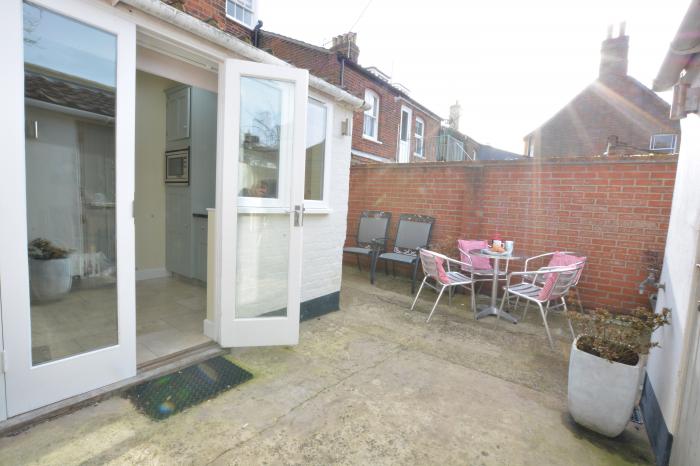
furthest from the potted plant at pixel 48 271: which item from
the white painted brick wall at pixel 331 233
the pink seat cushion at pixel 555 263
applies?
the pink seat cushion at pixel 555 263

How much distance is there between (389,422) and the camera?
2.19m

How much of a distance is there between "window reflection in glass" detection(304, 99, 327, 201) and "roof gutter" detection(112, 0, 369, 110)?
246mm

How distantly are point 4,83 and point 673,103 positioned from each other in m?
3.95

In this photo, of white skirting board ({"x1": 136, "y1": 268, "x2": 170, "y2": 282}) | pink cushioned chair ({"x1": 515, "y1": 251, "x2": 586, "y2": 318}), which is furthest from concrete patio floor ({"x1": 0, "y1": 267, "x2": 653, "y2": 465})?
→ white skirting board ({"x1": 136, "y1": 268, "x2": 170, "y2": 282})

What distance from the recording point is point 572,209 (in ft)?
14.9

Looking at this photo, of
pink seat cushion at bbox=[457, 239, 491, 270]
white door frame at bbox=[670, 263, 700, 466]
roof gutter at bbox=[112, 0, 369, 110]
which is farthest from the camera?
pink seat cushion at bbox=[457, 239, 491, 270]

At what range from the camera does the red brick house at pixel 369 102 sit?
33.5 feet

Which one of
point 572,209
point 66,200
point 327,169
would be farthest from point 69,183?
point 572,209

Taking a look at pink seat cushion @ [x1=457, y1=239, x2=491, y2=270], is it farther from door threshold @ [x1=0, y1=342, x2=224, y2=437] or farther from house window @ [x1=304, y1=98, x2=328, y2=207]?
door threshold @ [x1=0, y1=342, x2=224, y2=437]

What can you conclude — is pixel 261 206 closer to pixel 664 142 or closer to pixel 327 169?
pixel 327 169

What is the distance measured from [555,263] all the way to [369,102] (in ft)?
29.4

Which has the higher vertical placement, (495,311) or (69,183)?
(69,183)

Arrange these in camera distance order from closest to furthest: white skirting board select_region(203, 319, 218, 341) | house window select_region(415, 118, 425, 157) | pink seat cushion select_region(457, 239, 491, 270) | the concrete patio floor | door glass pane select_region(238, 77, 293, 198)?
the concrete patio floor, door glass pane select_region(238, 77, 293, 198), white skirting board select_region(203, 319, 218, 341), pink seat cushion select_region(457, 239, 491, 270), house window select_region(415, 118, 425, 157)

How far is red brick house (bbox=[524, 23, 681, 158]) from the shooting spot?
12984mm
